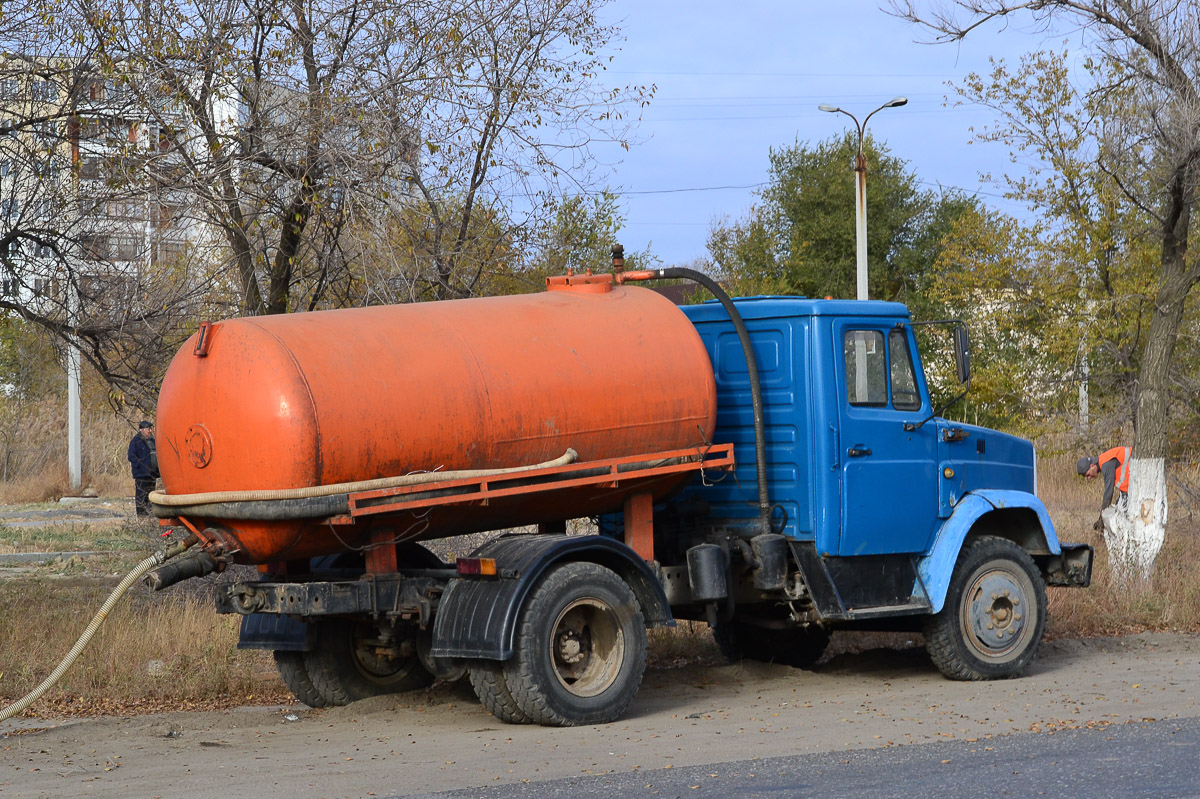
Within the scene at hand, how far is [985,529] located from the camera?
401 inches

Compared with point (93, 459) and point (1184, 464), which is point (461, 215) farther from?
point (93, 459)

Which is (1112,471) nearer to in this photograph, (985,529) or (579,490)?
(985,529)

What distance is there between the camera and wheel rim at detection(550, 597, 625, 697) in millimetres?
8039

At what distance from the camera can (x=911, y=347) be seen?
9.69m

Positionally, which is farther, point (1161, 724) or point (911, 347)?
point (911, 347)

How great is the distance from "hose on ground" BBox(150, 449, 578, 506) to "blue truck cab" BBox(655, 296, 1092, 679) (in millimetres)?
1808

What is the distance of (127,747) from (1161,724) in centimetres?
581

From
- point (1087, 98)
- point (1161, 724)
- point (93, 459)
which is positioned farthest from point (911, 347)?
point (93, 459)

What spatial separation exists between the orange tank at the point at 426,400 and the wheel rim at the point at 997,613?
2.50m

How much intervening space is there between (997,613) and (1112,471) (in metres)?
5.22

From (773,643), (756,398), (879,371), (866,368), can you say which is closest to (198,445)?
(756,398)

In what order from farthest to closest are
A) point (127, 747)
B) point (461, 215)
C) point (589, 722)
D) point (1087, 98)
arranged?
point (1087, 98) < point (461, 215) < point (589, 722) < point (127, 747)

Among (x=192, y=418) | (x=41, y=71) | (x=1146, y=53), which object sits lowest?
(x=192, y=418)

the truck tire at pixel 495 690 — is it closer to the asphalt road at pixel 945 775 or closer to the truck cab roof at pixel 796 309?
the asphalt road at pixel 945 775
